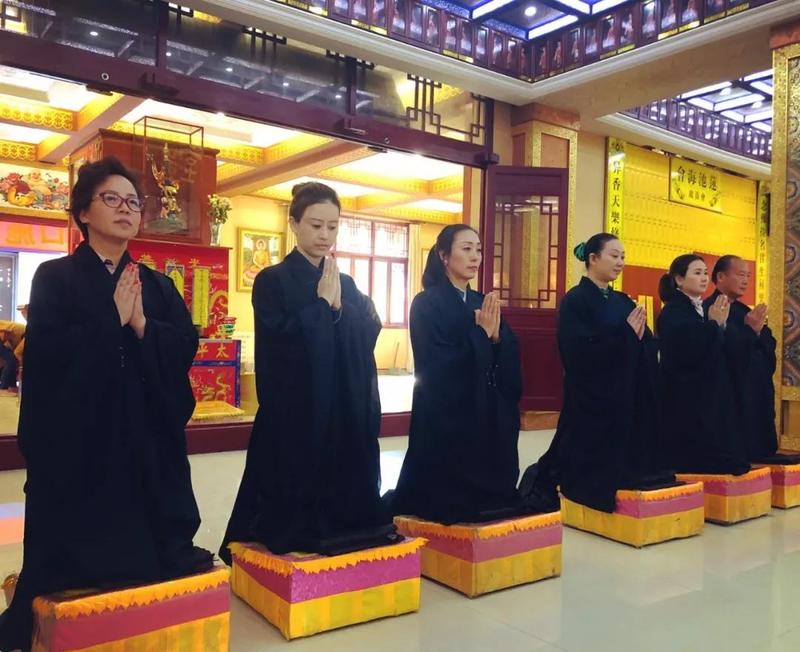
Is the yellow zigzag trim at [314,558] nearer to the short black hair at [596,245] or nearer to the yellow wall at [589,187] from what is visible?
the short black hair at [596,245]

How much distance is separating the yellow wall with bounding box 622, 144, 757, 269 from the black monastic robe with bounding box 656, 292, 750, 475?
459 cm

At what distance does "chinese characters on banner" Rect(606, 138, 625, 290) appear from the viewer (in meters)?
7.68

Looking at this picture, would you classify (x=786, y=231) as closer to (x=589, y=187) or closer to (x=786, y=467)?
(x=786, y=467)

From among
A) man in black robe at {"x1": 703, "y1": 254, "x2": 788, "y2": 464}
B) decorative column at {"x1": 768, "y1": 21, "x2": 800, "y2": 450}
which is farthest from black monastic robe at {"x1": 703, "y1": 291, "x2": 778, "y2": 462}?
decorative column at {"x1": 768, "y1": 21, "x2": 800, "y2": 450}

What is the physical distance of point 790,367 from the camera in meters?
4.80

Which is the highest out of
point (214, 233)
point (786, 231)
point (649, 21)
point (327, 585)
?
point (649, 21)

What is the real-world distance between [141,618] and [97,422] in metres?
0.51

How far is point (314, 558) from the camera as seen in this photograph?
84.5 inches

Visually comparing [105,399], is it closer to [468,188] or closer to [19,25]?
[19,25]

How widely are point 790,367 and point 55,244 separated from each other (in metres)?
9.14

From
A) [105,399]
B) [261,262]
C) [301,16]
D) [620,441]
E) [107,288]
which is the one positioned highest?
[301,16]

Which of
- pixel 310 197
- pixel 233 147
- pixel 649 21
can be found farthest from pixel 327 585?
pixel 233 147

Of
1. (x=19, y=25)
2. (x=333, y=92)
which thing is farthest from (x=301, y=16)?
(x=19, y=25)

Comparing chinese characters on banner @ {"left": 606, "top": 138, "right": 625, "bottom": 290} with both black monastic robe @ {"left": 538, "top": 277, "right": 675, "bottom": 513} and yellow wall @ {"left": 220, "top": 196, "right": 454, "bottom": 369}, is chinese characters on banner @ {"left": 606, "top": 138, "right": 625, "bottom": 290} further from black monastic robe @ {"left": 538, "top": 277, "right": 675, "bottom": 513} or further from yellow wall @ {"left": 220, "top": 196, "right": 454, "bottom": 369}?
yellow wall @ {"left": 220, "top": 196, "right": 454, "bottom": 369}
